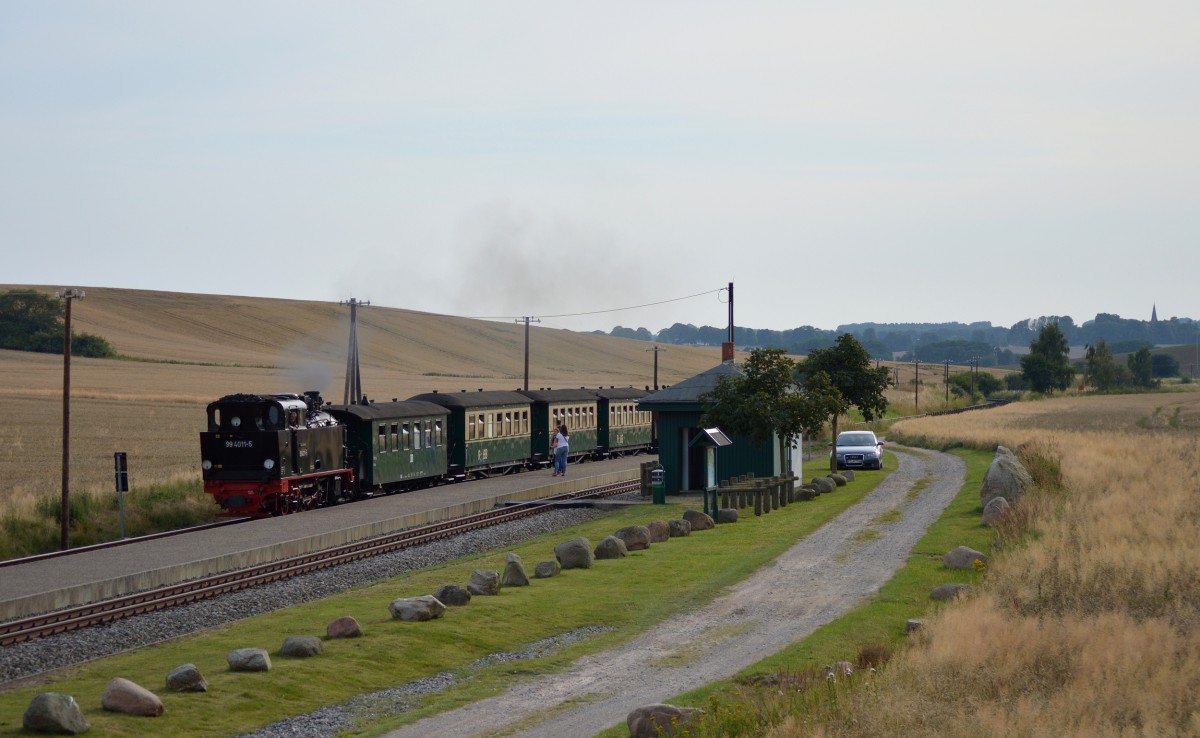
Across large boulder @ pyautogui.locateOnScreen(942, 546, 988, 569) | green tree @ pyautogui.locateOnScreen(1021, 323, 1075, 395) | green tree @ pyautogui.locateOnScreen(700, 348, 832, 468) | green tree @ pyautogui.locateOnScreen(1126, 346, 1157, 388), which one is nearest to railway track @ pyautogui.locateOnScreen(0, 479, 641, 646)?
green tree @ pyautogui.locateOnScreen(700, 348, 832, 468)

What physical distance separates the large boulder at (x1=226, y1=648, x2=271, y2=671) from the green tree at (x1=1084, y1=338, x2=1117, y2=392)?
136m

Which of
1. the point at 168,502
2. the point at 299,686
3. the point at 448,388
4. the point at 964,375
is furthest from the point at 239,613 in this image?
the point at 964,375

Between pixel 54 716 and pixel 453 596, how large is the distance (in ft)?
25.5


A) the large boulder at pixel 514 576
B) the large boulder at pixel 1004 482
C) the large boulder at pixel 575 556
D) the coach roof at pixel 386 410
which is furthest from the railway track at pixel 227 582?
the large boulder at pixel 1004 482

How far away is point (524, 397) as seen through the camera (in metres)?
51.7

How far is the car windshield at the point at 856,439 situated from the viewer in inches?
1942

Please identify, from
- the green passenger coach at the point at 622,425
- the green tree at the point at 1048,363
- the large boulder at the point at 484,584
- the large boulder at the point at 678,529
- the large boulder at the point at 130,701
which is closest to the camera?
the large boulder at the point at 130,701

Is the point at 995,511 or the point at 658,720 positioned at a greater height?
the point at 995,511

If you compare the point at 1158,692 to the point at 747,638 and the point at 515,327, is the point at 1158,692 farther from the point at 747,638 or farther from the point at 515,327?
the point at 515,327

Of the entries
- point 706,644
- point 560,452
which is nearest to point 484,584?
point 706,644

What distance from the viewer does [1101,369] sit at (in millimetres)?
138250

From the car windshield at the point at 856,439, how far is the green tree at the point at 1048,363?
287 feet

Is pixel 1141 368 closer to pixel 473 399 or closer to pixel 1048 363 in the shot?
pixel 1048 363

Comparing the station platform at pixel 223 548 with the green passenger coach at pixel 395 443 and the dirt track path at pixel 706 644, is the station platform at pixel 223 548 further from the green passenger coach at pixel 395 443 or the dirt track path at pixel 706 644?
the dirt track path at pixel 706 644
